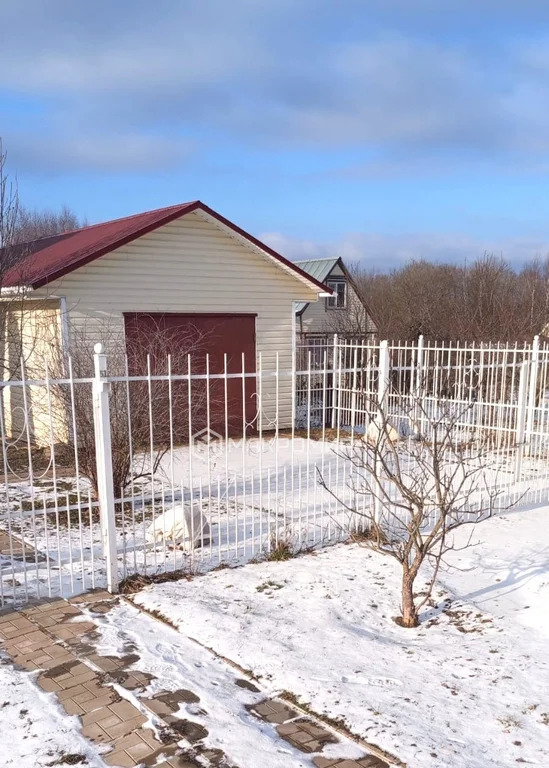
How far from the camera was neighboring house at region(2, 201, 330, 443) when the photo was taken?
1066cm

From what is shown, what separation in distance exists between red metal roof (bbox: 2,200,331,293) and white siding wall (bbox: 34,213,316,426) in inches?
11.1

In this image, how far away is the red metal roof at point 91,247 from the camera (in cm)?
1032

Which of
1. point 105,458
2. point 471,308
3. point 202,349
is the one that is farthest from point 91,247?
point 471,308

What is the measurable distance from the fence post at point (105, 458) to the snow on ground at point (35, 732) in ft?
4.53

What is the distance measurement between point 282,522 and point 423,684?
123 inches

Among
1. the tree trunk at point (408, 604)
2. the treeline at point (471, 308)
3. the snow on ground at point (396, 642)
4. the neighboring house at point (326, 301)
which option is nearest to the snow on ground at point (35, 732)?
the snow on ground at point (396, 642)

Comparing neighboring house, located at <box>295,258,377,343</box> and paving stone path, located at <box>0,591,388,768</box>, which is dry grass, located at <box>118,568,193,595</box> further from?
neighboring house, located at <box>295,258,377,343</box>

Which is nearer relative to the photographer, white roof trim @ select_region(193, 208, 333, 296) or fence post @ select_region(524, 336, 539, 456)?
fence post @ select_region(524, 336, 539, 456)

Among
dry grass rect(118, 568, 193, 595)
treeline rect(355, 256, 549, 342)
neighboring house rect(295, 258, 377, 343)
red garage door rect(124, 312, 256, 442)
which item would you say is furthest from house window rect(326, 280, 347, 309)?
dry grass rect(118, 568, 193, 595)

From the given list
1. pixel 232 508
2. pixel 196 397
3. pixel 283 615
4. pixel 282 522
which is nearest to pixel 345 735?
pixel 283 615

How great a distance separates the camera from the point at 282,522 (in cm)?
657

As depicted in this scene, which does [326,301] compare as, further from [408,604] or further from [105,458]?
[408,604]

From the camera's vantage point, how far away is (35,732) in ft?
10.1

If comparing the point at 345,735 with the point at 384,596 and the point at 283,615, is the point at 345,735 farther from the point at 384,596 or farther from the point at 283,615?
the point at 384,596
